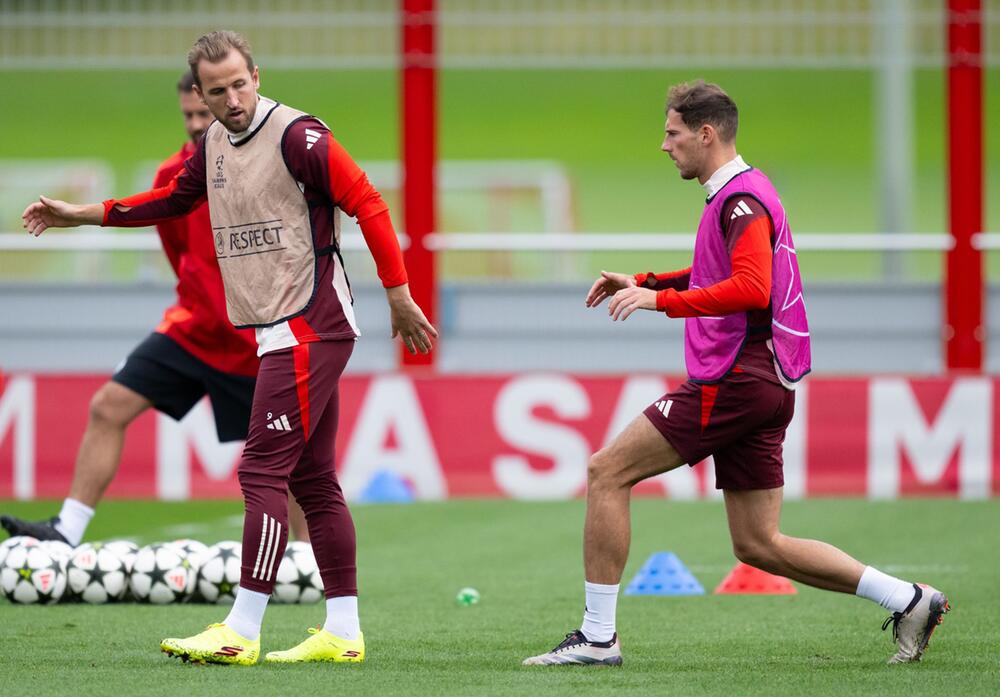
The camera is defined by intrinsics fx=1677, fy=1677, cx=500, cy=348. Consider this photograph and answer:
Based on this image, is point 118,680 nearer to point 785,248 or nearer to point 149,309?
point 785,248

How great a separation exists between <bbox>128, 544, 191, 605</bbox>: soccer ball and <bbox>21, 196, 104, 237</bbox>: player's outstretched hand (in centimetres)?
171

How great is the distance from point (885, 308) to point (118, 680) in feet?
32.2

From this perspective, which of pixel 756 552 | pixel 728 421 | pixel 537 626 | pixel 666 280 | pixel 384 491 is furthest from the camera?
pixel 384 491

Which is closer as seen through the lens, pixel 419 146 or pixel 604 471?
pixel 604 471

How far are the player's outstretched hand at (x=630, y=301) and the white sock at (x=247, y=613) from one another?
4.69 feet

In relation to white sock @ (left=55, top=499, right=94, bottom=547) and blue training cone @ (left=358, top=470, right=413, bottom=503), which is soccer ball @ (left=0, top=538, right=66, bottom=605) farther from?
blue training cone @ (left=358, top=470, right=413, bottom=503)

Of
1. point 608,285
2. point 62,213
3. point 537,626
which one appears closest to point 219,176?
point 62,213

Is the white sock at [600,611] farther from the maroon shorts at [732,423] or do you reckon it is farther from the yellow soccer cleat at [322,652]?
the yellow soccer cleat at [322,652]

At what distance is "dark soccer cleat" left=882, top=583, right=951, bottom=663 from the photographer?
17.9ft

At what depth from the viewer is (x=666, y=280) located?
580cm

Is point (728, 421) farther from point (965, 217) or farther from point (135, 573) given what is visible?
point (965, 217)

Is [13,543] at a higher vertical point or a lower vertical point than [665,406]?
lower

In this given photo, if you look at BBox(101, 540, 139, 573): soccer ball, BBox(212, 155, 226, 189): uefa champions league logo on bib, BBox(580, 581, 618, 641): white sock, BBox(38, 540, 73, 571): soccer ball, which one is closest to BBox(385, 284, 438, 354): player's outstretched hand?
BBox(212, 155, 226, 189): uefa champions league logo on bib

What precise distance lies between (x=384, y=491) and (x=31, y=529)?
16.1 ft
